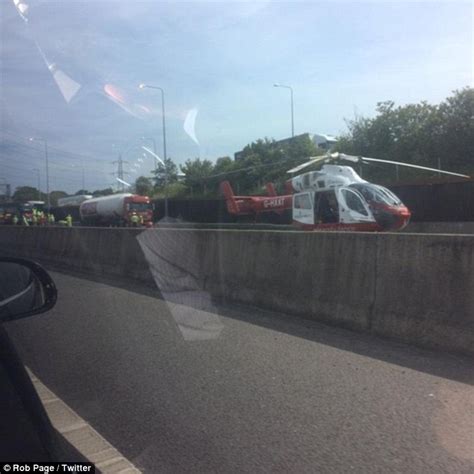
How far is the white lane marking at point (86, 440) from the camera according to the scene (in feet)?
13.7

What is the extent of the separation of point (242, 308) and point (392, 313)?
9.96 feet

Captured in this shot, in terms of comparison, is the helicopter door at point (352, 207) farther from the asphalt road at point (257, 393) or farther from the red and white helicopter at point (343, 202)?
the asphalt road at point (257, 393)

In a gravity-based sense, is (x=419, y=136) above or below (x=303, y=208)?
above

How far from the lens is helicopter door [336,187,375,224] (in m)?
23.0

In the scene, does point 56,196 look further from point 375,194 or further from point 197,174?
point 375,194

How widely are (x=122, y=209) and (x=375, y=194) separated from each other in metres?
30.8

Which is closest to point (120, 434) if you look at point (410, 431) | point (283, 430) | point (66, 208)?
point (283, 430)

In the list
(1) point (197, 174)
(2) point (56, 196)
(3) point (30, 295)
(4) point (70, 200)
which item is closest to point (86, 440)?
(3) point (30, 295)

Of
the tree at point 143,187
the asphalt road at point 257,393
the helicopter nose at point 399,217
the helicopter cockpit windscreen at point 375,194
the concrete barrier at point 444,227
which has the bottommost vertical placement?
the asphalt road at point 257,393

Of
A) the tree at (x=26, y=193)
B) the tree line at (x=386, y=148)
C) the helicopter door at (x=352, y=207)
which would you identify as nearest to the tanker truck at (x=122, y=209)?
the tree line at (x=386, y=148)

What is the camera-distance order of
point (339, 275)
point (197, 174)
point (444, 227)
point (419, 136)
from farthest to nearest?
point (197, 174) < point (419, 136) < point (444, 227) < point (339, 275)

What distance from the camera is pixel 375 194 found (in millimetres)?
23312

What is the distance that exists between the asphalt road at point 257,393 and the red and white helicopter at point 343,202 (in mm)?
14631

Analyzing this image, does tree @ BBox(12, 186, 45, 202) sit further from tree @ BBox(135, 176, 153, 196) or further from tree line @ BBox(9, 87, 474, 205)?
tree @ BBox(135, 176, 153, 196)
